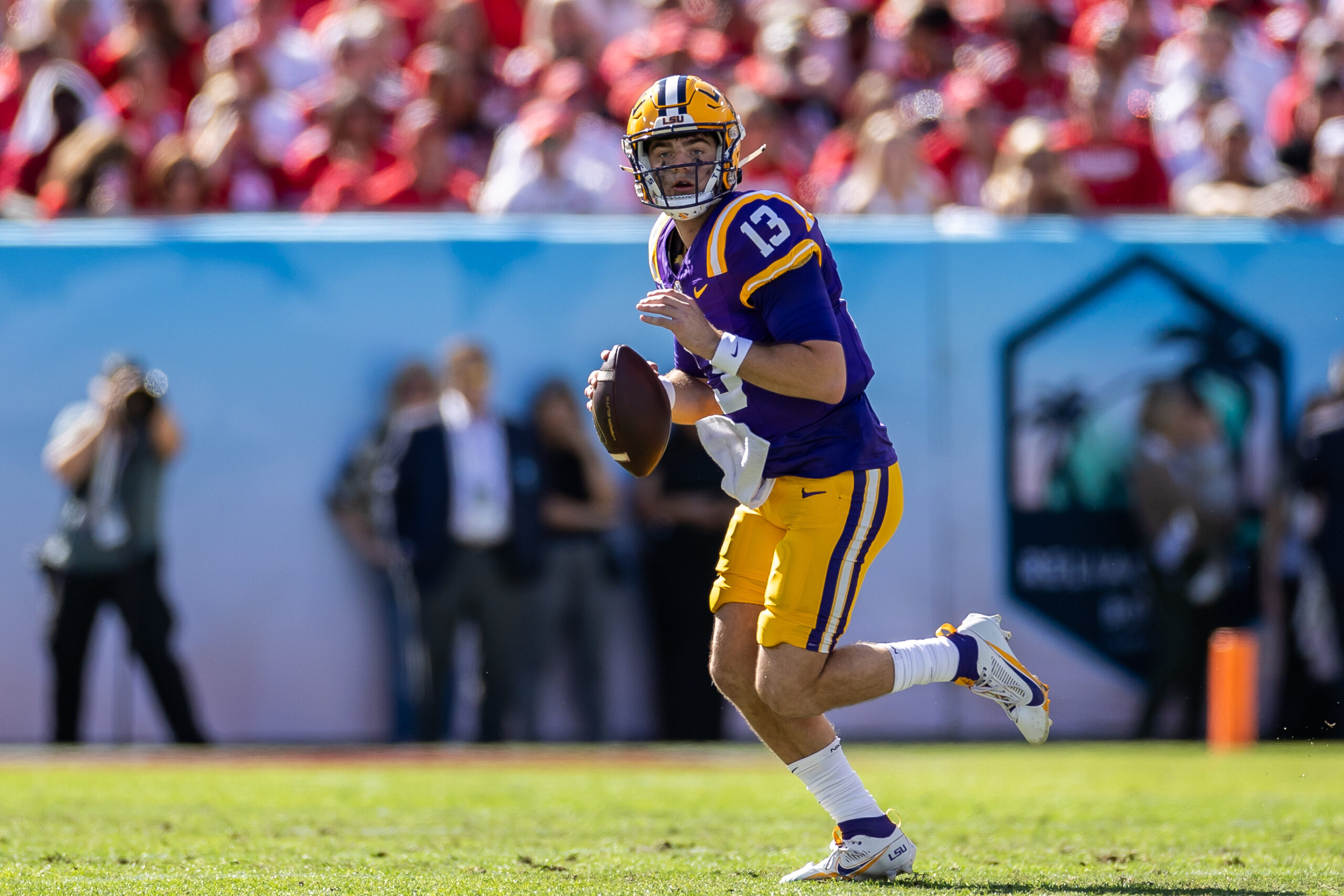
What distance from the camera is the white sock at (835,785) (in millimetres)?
4430

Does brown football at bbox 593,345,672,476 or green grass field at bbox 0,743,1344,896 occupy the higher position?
brown football at bbox 593,345,672,476

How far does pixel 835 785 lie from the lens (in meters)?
4.45

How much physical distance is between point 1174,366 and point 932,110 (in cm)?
227

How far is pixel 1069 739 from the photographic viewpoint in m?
8.93

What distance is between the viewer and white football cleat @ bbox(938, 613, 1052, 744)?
452 cm

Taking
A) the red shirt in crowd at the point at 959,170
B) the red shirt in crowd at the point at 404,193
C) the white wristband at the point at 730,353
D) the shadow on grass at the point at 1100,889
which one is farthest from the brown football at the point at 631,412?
the red shirt in crowd at the point at 959,170

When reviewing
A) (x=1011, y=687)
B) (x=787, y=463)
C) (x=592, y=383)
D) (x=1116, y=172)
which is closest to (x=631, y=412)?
(x=592, y=383)

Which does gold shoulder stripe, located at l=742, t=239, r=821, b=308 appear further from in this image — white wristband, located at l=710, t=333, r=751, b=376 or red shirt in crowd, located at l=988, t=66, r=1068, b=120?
red shirt in crowd, located at l=988, t=66, r=1068, b=120

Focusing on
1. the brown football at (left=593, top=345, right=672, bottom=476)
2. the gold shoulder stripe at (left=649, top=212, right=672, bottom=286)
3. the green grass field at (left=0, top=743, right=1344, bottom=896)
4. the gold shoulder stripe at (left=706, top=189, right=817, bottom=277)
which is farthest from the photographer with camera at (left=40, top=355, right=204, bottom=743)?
Answer: the gold shoulder stripe at (left=706, top=189, right=817, bottom=277)

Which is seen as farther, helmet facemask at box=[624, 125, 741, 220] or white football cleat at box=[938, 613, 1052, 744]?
white football cleat at box=[938, 613, 1052, 744]

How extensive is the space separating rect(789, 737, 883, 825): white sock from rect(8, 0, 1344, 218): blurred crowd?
5.20 metres

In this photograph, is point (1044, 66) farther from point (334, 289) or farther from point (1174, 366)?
point (334, 289)

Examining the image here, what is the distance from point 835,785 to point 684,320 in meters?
1.29

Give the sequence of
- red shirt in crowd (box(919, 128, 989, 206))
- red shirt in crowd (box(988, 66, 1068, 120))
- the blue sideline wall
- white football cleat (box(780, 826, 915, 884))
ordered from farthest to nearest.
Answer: red shirt in crowd (box(988, 66, 1068, 120)), red shirt in crowd (box(919, 128, 989, 206)), the blue sideline wall, white football cleat (box(780, 826, 915, 884))
